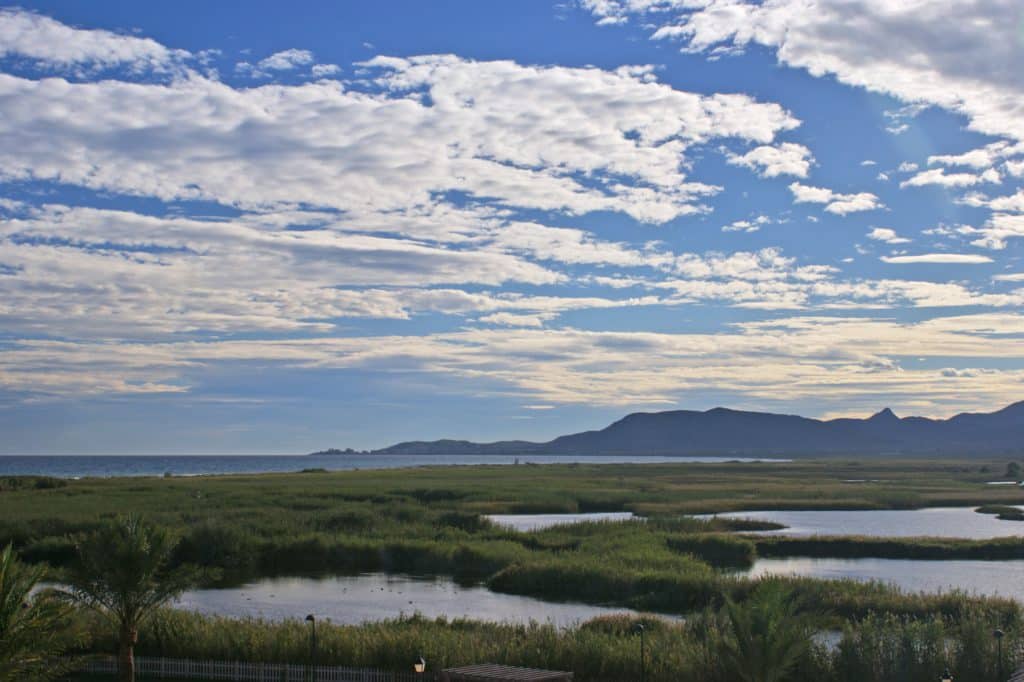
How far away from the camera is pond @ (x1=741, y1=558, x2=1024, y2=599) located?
50.1 m

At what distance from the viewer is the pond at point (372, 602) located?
4388cm

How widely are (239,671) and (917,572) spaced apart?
38.8 meters

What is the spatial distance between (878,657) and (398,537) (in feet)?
135

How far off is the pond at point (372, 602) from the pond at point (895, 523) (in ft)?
98.2

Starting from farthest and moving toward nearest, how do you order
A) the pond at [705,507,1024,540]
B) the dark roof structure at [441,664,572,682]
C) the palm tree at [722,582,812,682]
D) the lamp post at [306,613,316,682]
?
the pond at [705,507,1024,540]
the lamp post at [306,613,316,682]
the dark roof structure at [441,664,572,682]
the palm tree at [722,582,812,682]

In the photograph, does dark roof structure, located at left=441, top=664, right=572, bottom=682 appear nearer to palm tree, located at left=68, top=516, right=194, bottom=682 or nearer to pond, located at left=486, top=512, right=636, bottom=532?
palm tree, located at left=68, top=516, right=194, bottom=682

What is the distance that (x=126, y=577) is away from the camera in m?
29.0

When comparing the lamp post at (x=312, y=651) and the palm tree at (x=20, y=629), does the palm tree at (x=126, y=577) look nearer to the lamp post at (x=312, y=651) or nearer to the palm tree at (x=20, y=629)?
the lamp post at (x=312, y=651)

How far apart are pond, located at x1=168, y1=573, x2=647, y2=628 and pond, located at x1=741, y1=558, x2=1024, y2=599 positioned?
38.0ft

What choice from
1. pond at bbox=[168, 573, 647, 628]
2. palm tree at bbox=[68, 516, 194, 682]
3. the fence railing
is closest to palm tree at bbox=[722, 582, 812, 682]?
the fence railing

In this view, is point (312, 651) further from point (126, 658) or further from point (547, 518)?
point (547, 518)

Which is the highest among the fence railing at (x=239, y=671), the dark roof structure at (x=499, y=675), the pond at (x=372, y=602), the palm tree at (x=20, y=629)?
the palm tree at (x=20, y=629)

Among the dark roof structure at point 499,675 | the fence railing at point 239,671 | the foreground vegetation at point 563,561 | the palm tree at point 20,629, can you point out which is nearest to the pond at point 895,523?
the foreground vegetation at point 563,561

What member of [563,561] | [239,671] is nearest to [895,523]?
[563,561]
